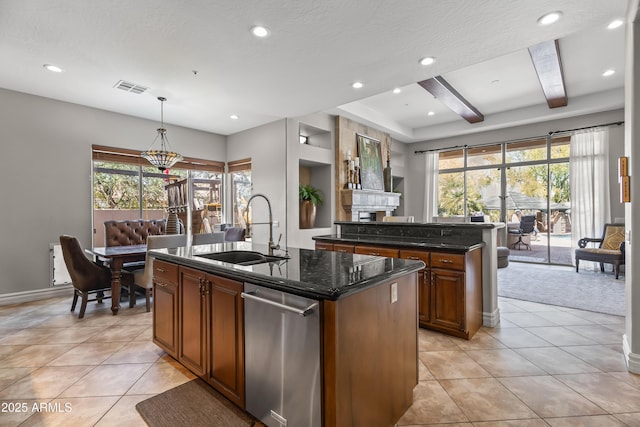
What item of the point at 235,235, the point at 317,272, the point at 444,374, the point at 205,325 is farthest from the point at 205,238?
the point at 444,374

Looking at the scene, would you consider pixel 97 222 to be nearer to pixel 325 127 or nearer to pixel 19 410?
pixel 19 410

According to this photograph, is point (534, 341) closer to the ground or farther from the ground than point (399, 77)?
closer to the ground

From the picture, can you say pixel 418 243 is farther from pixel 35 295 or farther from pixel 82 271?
pixel 35 295

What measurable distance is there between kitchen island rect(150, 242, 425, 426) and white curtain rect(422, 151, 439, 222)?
6843 millimetres

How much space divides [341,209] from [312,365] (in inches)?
189

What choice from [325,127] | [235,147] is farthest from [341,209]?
[235,147]

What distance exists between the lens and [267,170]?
5.70 meters

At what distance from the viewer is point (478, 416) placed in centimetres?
182

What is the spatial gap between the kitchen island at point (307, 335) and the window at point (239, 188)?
14.7 feet

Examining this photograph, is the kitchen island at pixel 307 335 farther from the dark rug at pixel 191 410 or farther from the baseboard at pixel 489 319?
the baseboard at pixel 489 319

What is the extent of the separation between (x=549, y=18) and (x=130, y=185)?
6.15 meters

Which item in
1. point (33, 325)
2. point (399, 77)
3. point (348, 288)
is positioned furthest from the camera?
point (399, 77)

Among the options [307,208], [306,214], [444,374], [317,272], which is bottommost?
[444,374]

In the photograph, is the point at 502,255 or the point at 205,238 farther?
the point at 502,255
